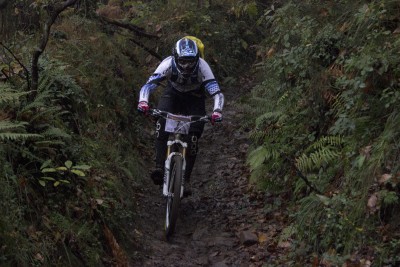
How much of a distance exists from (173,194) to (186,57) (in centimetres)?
192

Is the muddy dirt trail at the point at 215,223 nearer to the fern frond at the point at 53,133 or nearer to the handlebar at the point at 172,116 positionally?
the handlebar at the point at 172,116

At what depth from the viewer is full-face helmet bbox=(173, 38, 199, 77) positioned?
7.33m

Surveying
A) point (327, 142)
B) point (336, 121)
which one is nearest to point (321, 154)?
point (327, 142)

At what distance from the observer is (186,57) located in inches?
288

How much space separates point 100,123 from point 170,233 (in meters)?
2.48

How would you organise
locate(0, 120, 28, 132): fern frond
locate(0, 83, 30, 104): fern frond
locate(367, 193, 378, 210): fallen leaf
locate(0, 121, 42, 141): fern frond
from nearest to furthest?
1. locate(367, 193, 378, 210): fallen leaf
2. locate(0, 121, 42, 141): fern frond
3. locate(0, 120, 28, 132): fern frond
4. locate(0, 83, 30, 104): fern frond

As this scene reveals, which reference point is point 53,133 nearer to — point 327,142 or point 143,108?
point 143,108

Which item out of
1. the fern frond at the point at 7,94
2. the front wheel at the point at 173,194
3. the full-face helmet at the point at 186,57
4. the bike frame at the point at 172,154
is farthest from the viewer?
the full-face helmet at the point at 186,57

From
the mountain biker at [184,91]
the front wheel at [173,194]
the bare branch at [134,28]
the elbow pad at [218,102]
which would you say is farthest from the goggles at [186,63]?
the bare branch at [134,28]

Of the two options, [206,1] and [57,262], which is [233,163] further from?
[206,1]

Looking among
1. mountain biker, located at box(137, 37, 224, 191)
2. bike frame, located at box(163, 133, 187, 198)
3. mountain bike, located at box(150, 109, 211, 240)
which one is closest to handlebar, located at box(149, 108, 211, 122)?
mountain bike, located at box(150, 109, 211, 240)

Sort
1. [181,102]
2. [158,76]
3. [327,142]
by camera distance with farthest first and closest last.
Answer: [181,102] → [158,76] → [327,142]

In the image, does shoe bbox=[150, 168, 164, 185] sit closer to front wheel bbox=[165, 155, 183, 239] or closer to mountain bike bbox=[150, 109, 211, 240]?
mountain bike bbox=[150, 109, 211, 240]

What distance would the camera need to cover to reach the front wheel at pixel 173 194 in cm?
649
